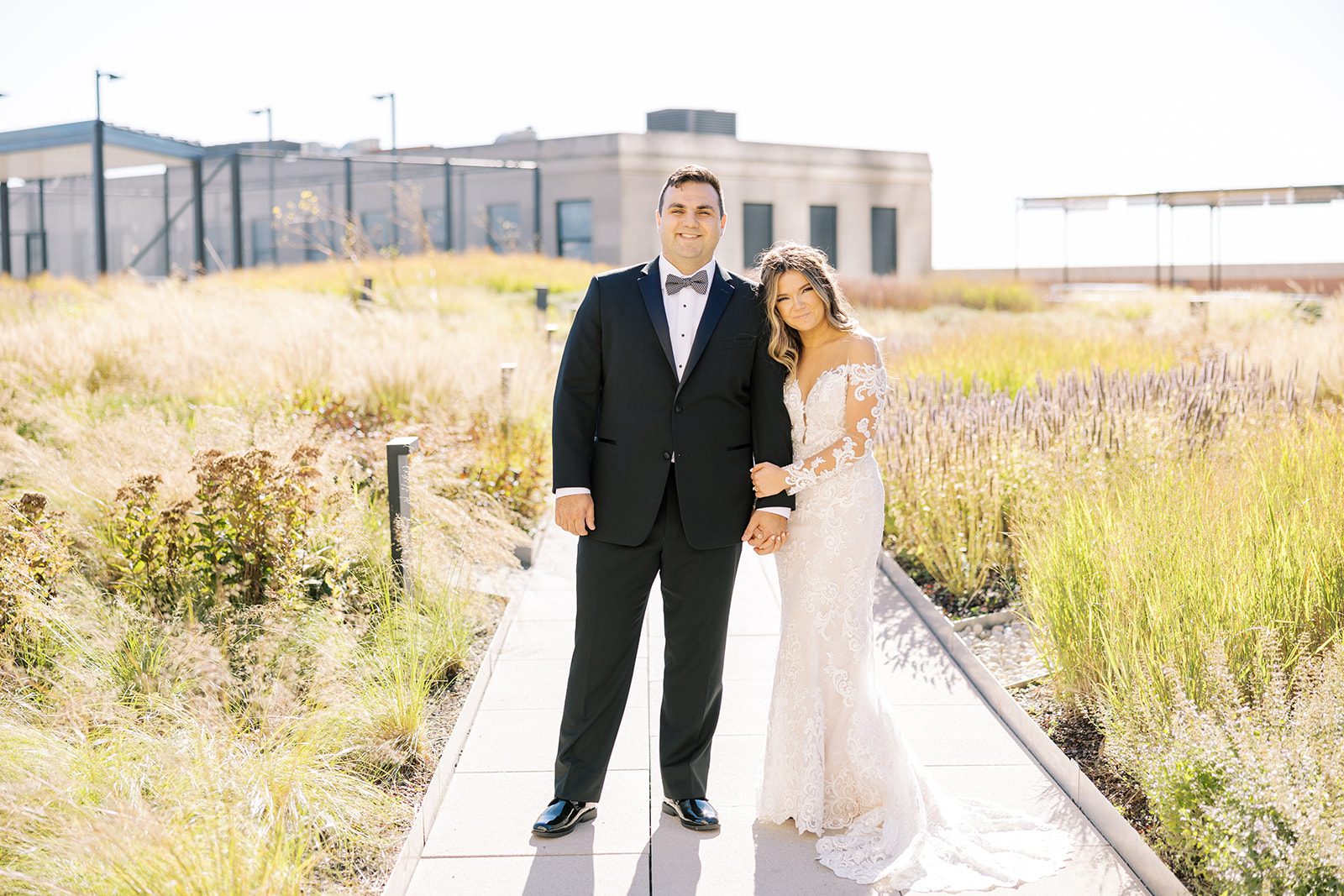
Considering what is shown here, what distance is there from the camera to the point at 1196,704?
400 cm

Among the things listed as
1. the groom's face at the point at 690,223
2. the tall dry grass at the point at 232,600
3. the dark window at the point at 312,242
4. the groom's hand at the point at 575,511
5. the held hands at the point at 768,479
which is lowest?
the tall dry grass at the point at 232,600

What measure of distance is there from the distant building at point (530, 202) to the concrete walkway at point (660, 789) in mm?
25861

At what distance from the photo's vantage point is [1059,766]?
4.39 m

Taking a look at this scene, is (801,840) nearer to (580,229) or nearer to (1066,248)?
(580,229)

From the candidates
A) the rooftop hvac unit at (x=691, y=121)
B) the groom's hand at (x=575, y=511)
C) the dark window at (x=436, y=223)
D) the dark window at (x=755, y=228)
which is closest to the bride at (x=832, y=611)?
the groom's hand at (x=575, y=511)

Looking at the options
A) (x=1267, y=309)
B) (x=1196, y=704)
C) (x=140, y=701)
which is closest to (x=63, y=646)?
(x=140, y=701)

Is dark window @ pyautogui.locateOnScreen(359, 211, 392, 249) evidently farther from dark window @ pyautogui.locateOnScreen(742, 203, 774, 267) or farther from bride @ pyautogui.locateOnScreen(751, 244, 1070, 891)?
bride @ pyautogui.locateOnScreen(751, 244, 1070, 891)

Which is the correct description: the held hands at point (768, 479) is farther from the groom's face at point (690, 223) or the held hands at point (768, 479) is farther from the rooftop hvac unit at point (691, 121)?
→ the rooftop hvac unit at point (691, 121)

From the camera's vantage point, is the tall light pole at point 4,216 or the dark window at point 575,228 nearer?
the tall light pole at point 4,216

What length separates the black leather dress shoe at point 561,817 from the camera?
398cm

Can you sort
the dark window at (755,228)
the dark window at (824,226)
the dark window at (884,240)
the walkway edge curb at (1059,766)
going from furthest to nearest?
the dark window at (884,240) → the dark window at (824,226) → the dark window at (755,228) → the walkway edge curb at (1059,766)

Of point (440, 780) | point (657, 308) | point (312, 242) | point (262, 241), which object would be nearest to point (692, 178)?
point (657, 308)

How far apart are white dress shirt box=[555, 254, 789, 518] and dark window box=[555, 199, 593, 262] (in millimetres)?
31855

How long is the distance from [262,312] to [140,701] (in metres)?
10.4
